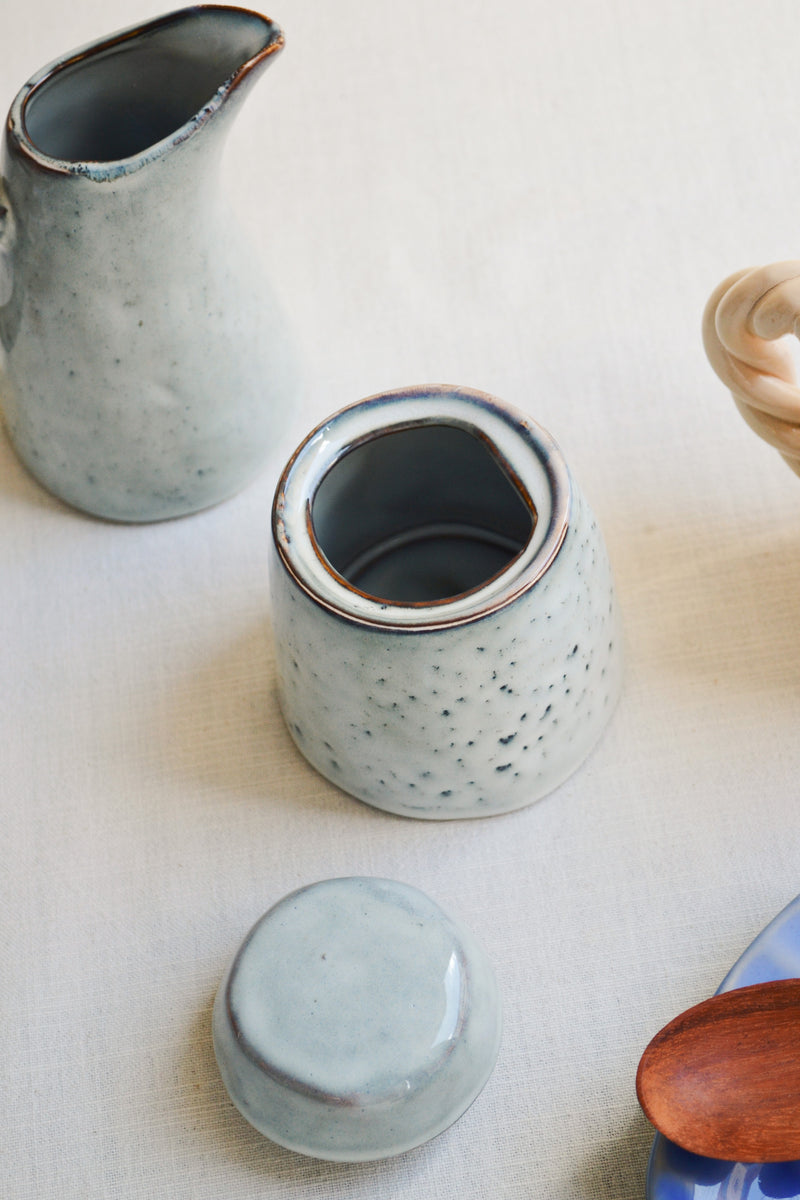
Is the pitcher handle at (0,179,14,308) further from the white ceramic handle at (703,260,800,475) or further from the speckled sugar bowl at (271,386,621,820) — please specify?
the white ceramic handle at (703,260,800,475)

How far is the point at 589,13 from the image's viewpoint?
2.31 ft

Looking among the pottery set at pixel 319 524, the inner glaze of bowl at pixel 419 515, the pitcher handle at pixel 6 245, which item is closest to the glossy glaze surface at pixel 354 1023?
the pottery set at pixel 319 524

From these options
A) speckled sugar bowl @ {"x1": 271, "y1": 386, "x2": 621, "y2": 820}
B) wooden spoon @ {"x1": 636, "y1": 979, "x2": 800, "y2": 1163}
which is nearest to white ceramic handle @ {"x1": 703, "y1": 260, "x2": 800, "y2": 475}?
speckled sugar bowl @ {"x1": 271, "y1": 386, "x2": 621, "y2": 820}

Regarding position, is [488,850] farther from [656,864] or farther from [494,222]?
[494,222]

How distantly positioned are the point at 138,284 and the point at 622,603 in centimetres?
24

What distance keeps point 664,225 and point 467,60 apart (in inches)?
6.8

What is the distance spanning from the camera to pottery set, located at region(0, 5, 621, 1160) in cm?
37

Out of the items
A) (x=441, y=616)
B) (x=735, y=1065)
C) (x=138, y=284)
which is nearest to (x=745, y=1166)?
(x=735, y=1065)

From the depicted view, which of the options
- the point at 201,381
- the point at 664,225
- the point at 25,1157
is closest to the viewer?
the point at 25,1157

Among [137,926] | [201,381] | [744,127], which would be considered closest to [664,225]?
[744,127]

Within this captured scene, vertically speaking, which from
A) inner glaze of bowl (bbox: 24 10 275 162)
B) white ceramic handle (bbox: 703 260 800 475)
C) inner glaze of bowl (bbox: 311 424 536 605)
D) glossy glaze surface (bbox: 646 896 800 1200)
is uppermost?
inner glaze of bowl (bbox: 24 10 275 162)

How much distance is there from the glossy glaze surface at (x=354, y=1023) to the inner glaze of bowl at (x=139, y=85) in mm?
330

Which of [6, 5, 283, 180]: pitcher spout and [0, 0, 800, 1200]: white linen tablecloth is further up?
[6, 5, 283, 180]: pitcher spout

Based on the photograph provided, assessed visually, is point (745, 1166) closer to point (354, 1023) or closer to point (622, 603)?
point (354, 1023)
